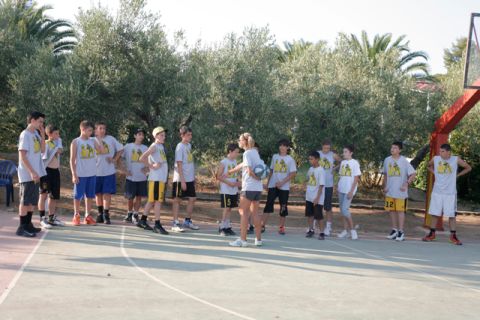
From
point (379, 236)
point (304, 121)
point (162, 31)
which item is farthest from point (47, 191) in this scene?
point (304, 121)

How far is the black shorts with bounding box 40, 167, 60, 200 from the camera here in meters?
10.1

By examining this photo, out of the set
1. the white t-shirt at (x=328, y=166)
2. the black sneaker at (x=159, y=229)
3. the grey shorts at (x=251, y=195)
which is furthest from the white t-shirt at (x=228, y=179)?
the white t-shirt at (x=328, y=166)

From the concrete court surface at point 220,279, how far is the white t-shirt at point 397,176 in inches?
61.8

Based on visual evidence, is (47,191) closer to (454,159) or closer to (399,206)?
(399,206)

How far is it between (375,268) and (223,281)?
252 cm

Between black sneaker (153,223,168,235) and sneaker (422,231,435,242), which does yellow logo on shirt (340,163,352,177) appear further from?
black sneaker (153,223,168,235)

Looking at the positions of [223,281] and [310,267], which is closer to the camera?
[223,281]

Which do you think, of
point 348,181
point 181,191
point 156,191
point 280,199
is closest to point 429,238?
point 348,181

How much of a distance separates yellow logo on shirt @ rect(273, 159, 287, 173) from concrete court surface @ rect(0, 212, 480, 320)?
1476mm

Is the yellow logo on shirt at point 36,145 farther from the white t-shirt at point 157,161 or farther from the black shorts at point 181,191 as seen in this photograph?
the black shorts at point 181,191

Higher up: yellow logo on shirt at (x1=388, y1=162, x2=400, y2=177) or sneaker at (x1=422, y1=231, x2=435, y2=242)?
yellow logo on shirt at (x1=388, y1=162, x2=400, y2=177)

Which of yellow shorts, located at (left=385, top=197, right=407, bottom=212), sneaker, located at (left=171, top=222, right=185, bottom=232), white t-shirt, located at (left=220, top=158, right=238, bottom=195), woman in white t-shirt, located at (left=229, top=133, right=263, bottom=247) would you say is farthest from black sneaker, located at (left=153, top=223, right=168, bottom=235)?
yellow shorts, located at (left=385, top=197, right=407, bottom=212)

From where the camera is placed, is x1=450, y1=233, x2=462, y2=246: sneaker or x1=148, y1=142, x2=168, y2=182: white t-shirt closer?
x1=148, y1=142, x2=168, y2=182: white t-shirt

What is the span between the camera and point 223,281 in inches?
266
